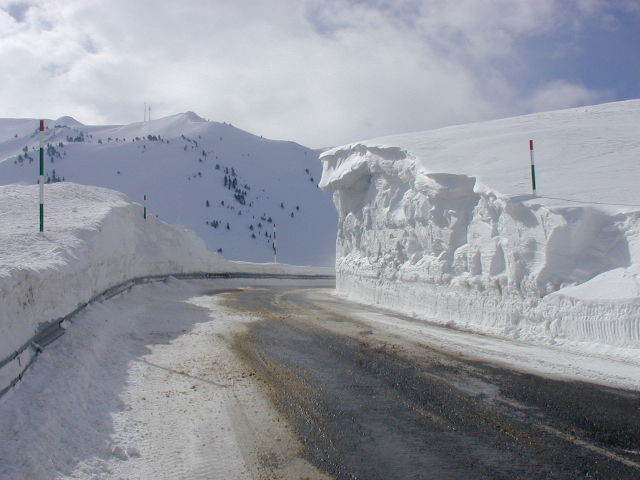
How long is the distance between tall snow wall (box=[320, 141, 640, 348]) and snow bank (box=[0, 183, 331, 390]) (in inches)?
312

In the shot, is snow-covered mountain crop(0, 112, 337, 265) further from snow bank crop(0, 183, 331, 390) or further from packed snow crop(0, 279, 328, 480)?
packed snow crop(0, 279, 328, 480)

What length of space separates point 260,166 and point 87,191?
102104 mm

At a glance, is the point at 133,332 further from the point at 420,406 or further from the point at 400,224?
the point at 400,224

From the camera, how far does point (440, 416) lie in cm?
568

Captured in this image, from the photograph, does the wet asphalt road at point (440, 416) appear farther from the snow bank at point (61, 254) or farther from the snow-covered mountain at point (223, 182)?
the snow-covered mountain at point (223, 182)

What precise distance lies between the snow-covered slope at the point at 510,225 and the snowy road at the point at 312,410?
1.05 metres

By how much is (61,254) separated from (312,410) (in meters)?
5.11

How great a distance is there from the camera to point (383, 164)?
61.8ft

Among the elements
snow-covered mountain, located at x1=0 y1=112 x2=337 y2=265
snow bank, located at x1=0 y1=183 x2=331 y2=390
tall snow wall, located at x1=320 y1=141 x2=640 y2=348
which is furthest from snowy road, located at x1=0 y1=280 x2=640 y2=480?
snow-covered mountain, located at x1=0 y1=112 x2=337 y2=265

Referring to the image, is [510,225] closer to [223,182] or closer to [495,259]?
[495,259]

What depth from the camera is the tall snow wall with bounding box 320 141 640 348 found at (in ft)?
29.2

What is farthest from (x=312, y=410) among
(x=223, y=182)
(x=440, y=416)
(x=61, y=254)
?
(x=223, y=182)

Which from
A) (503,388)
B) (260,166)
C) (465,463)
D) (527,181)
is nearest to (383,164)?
(527,181)

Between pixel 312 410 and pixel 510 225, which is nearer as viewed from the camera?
pixel 312 410
